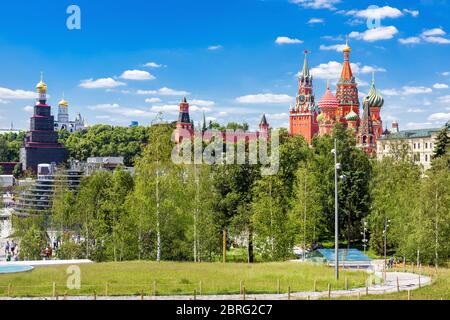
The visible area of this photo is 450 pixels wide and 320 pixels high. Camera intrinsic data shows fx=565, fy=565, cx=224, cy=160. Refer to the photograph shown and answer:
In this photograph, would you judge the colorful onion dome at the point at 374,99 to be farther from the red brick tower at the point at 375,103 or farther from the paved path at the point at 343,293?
the paved path at the point at 343,293

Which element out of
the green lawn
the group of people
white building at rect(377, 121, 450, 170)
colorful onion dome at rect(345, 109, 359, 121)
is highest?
colorful onion dome at rect(345, 109, 359, 121)

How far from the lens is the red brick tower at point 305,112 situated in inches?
4909

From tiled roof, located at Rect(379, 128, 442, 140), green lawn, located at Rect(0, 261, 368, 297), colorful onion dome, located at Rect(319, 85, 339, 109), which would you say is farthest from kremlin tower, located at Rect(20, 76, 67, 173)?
green lawn, located at Rect(0, 261, 368, 297)

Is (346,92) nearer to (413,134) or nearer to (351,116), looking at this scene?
(351,116)

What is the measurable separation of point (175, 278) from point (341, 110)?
99.6 metres

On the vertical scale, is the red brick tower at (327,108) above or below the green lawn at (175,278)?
above

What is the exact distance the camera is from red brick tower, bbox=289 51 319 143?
125 m

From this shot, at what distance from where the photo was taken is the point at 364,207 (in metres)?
44.6

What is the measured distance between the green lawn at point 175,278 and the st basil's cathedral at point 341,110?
258ft

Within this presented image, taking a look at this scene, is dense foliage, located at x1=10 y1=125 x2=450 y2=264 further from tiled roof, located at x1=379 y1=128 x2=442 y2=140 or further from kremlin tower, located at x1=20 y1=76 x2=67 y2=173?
kremlin tower, located at x1=20 y1=76 x2=67 y2=173

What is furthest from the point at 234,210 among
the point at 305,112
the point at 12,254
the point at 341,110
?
the point at 305,112

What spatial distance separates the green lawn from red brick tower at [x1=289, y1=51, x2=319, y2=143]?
97.7m

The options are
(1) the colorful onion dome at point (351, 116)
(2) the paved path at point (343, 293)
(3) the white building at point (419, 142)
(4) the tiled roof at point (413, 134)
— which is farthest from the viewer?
(1) the colorful onion dome at point (351, 116)

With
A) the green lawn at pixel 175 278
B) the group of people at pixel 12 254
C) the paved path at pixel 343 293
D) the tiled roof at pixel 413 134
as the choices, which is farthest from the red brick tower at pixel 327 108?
the paved path at pixel 343 293
